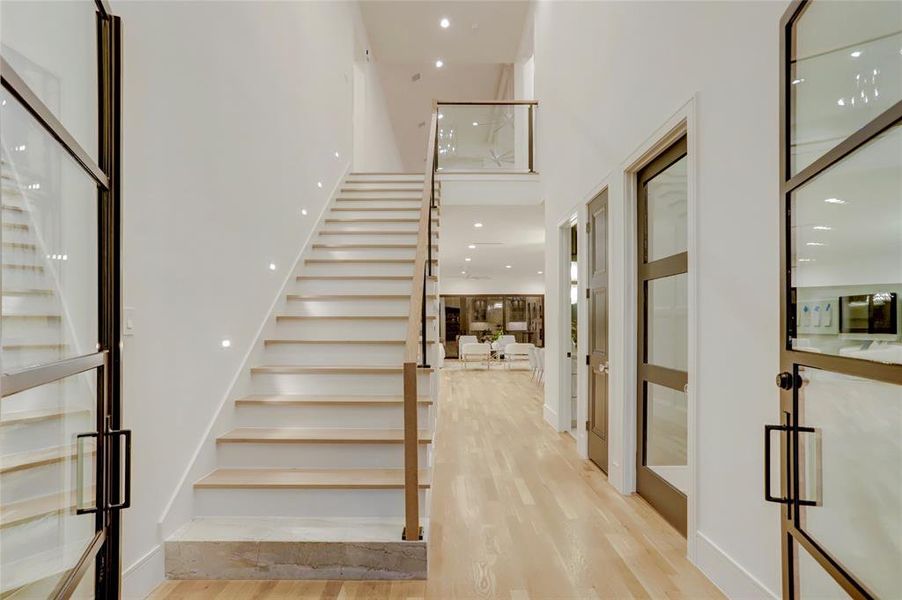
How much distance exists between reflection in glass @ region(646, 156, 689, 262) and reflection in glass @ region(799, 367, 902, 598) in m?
1.46

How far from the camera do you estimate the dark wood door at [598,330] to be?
409 cm

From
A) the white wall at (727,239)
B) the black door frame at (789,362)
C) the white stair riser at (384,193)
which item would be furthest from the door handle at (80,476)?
the white stair riser at (384,193)

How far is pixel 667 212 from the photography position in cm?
320

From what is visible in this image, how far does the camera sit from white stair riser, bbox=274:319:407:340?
13.6 ft

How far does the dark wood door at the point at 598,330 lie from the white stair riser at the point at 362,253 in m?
1.83

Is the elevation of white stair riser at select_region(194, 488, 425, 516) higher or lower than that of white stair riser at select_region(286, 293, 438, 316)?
lower

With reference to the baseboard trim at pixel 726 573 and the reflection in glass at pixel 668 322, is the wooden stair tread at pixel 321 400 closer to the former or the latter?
the reflection in glass at pixel 668 322

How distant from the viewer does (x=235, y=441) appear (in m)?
3.03

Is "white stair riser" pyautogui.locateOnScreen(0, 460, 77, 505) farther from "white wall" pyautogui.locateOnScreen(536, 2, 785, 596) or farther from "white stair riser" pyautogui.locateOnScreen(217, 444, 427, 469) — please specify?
"white wall" pyautogui.locateOnScreen(536, 2, 785, 596)

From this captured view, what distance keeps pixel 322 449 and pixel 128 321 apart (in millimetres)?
1309

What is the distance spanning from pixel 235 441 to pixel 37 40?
2192 millimetres

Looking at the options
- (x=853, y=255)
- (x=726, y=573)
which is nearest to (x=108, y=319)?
(x=853, y=255)

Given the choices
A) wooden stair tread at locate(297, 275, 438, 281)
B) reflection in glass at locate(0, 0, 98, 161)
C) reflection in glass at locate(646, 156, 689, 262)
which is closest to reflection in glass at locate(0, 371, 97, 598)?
reflection in glass at locate(0, 0, 98, 161)

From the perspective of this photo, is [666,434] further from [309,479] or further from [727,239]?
[309,479]
